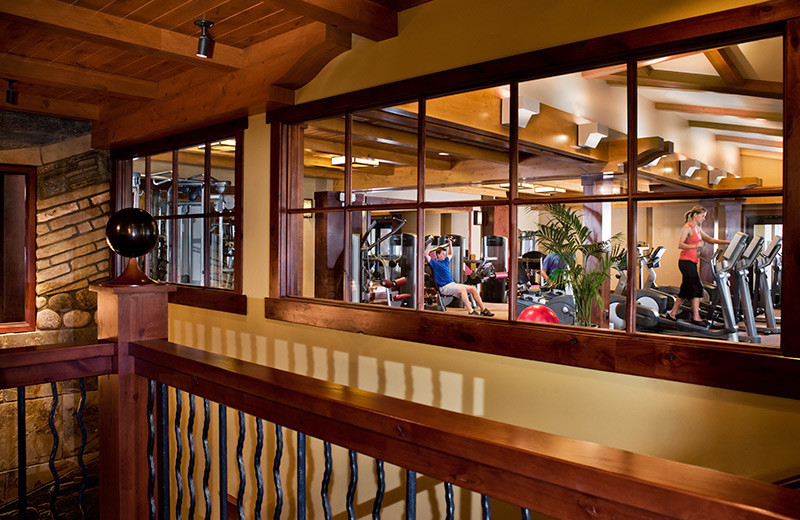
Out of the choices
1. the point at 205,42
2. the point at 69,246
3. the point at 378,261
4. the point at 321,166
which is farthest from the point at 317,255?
the point at 69,246

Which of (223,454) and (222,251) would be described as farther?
(222,251)

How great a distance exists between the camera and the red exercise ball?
2422 mm

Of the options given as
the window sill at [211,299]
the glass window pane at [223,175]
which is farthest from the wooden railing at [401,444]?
the glass window pane at [223,175]

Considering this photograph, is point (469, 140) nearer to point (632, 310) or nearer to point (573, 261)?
point (573, 261)

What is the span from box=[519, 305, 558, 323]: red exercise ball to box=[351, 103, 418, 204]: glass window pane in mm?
790

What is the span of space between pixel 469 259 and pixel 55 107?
12.0ft

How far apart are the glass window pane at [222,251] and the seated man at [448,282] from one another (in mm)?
1533

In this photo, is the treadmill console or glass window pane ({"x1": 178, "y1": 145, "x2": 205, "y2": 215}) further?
glass window pane ({"x1": 178, "y1": 145, "x2": 205, "y2": 215})

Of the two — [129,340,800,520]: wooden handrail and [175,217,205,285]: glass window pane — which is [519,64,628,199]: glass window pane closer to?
[129,340,800,520]: wooden handrail

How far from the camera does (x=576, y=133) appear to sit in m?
2.65

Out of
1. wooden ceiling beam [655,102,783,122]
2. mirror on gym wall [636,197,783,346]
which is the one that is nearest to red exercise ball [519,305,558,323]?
mirror on gym wall [636,197,783,346]

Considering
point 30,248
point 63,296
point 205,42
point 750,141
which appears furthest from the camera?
point 63,296

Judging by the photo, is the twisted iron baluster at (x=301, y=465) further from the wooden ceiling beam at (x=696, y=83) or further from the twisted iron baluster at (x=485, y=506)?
the wooden ceiling beam at (x=696, y=83)

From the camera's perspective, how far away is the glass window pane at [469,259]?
265cm
